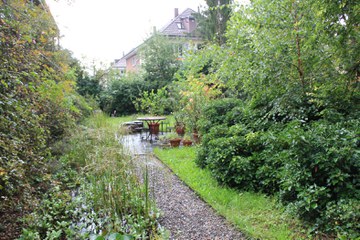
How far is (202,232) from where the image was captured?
8.43ft

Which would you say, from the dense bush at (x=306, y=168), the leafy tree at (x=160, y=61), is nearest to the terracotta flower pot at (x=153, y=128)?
the dense bush at (x=306, y=168)

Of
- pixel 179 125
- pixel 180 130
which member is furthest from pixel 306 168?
pixel 179 125

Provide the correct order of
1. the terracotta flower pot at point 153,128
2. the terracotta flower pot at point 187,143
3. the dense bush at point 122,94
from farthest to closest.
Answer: the dense bush at point 122,94, the terracotta flower pot at point 153,128, the terracotta flower pot at point 187,143

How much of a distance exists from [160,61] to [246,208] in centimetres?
1301

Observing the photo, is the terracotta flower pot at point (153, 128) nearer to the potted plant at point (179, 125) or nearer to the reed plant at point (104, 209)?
the potted plant at point (179, 125)

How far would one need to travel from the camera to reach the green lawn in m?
2.49

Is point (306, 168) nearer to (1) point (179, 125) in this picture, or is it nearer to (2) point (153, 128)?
(2) point (153, 128)

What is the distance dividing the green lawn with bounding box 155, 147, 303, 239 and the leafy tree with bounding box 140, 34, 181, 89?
36.8 feet

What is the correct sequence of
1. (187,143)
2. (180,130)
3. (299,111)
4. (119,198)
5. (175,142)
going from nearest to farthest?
(119,198) → (299,111) → (175,142) → (187,143) → (180,130)

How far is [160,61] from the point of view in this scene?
1498 cm

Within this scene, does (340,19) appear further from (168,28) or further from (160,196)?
(168,28)

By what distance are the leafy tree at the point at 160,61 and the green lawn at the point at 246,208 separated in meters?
11.2

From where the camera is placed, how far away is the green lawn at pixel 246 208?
2493 millimetres

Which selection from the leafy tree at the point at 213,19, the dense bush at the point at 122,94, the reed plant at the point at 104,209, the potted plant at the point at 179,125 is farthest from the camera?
the leafy tree at the point at 213,19
